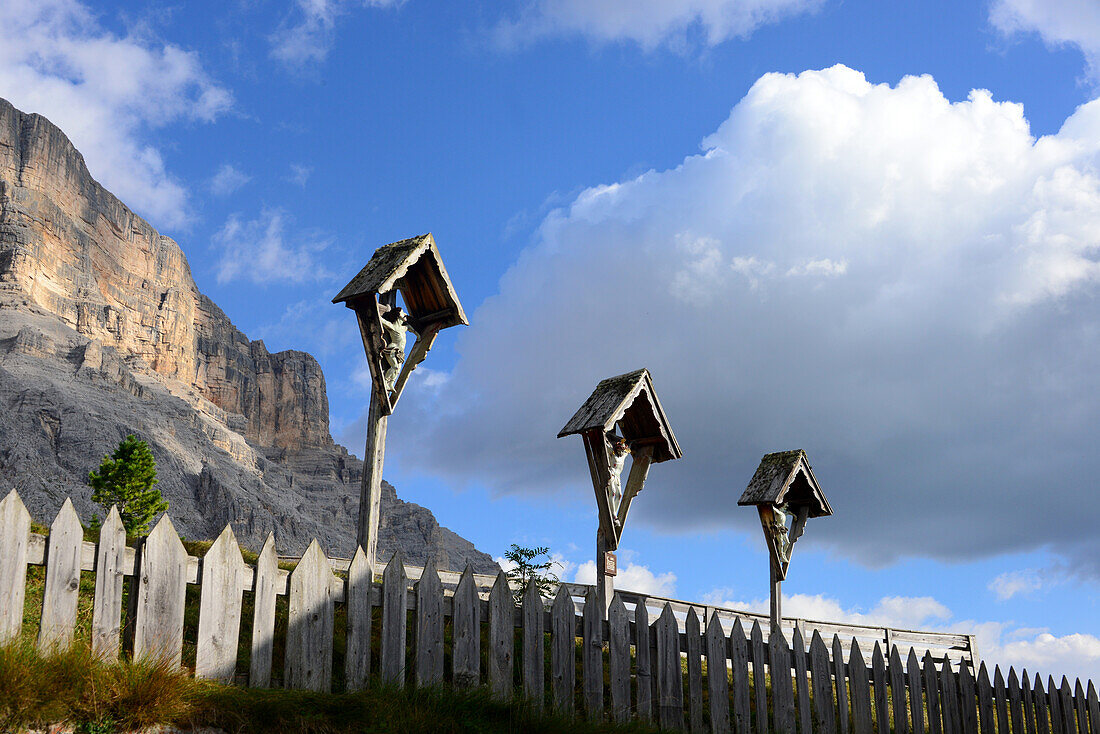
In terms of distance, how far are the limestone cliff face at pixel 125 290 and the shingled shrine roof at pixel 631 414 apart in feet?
467

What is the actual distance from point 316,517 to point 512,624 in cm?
13891

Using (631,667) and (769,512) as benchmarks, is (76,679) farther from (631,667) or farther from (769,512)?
(769,512)

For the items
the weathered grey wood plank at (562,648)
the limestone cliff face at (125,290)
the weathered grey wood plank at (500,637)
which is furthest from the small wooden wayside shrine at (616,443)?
the limestone cliff face at (125,290)

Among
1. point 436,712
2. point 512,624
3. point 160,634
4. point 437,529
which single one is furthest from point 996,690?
point 437,529

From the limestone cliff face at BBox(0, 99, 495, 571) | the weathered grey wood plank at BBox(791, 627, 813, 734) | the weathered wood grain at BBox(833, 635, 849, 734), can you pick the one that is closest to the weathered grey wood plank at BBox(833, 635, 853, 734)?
the weathered wood grain at BBox(833, 635, 849, 734)

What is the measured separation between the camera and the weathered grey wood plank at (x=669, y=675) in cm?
895

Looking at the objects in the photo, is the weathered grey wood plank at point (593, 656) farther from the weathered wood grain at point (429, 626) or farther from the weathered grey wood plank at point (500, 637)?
the weathered wood grain at point (429, 626)

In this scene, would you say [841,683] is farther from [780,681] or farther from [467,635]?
[467,635]

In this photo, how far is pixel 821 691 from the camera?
1035 centimetres

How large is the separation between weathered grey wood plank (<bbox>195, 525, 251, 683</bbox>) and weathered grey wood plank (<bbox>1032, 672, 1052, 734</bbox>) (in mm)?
11203

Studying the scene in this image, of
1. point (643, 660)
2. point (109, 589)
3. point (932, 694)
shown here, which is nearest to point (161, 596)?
point (109, 589)

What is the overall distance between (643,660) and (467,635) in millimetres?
2077

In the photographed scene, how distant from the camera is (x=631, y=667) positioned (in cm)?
955

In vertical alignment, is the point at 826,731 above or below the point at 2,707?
below
